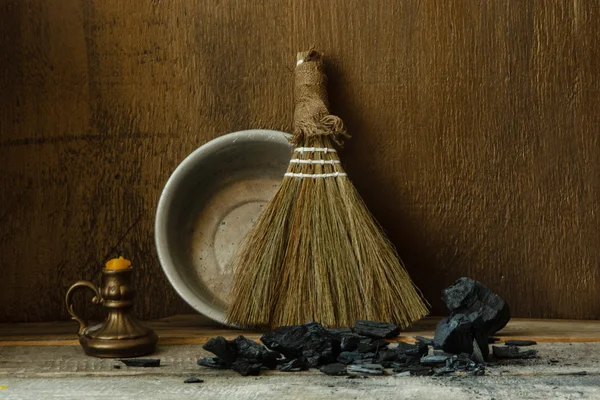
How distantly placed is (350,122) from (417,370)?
79 cm

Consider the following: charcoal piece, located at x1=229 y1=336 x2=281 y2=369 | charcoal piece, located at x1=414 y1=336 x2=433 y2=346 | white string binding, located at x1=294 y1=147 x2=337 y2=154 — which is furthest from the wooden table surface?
white string binding, located at x1=294 y1=147 x2=337 y2=154

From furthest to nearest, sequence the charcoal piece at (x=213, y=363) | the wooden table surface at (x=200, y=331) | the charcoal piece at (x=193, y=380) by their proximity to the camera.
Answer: the wooden table surface at (x=200, y=331) → the charcoal piece at (x=213, y=363) → the charcoal piece at (x=193, y=380)

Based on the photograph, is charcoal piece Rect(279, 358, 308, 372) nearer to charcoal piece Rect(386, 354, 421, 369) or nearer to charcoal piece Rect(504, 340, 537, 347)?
charcoal piece Rect(386, 354, 421, 369)

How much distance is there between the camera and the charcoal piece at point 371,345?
1.57 m

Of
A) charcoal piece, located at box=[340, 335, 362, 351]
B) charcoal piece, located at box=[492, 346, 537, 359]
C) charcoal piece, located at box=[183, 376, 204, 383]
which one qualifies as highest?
charcoal piece, located at box=[340, 335, 362, 351]

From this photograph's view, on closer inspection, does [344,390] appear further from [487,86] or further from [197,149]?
[487,86]

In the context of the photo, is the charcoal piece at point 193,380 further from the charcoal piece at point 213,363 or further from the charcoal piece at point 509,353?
the charcoal piece at point 509,353

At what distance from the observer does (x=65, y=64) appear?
84.0 inches

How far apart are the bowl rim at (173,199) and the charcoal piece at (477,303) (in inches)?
19.6

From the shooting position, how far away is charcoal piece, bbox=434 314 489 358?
1.53 metres

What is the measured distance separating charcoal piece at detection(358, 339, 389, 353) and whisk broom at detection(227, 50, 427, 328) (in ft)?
0.52

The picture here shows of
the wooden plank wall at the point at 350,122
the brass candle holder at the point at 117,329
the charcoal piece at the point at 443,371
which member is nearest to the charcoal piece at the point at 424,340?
the charcoal piece at the point at 443,371

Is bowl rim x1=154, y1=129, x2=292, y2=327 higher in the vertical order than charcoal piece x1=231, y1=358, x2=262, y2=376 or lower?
higher

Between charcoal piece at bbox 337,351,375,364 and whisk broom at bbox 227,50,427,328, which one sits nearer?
charcoal piece at bbox 337,351,375,364
